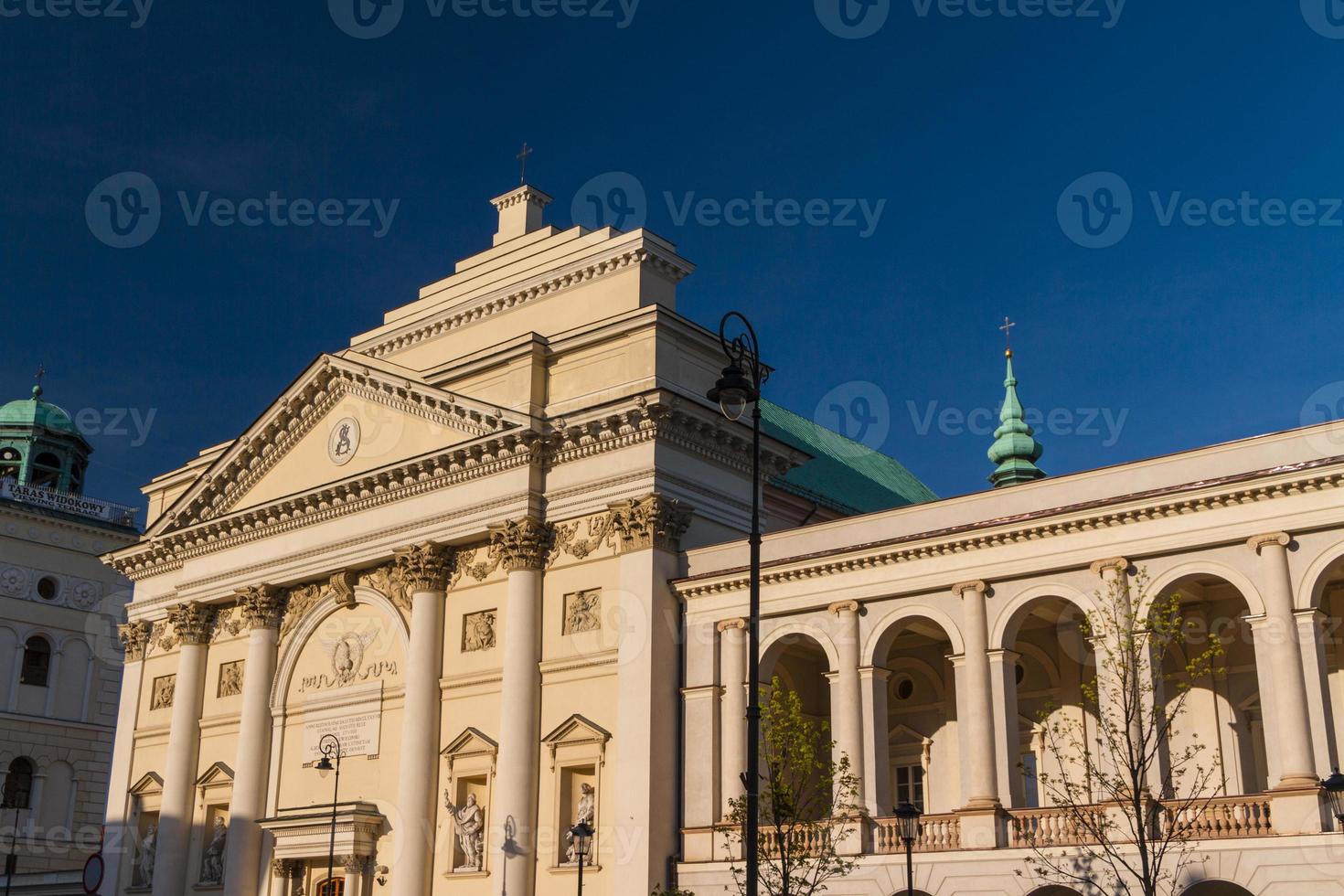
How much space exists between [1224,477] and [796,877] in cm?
998

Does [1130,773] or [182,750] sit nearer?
[1130,773]

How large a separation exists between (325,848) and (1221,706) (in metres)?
20.3

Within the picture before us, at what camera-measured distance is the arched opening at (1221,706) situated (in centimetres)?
2717

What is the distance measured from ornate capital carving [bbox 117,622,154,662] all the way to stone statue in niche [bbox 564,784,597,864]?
18486 mm

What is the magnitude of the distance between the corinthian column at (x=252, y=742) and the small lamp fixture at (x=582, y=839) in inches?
440

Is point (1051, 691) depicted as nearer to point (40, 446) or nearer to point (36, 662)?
point (36, 662)

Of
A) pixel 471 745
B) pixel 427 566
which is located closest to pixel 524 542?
pixel 427 566

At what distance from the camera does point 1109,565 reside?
25.5 meters

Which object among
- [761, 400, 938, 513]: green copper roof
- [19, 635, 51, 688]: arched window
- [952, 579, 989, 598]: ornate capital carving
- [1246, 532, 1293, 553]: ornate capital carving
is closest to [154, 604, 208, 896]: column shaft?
[19, 635, 51, 688]: arched window

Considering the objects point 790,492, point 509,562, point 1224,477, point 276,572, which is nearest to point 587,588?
point 509,562

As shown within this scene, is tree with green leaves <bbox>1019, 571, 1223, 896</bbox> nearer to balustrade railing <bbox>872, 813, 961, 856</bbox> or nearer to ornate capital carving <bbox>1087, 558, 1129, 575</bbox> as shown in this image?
ornate capital carving <bbox>1087, 558, 1129, 575</bbox>

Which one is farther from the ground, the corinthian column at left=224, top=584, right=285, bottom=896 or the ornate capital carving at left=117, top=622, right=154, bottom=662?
the ornate capital carving at left=117, top=622, right=154, bottom=662

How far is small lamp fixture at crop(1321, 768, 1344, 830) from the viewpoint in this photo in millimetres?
20516

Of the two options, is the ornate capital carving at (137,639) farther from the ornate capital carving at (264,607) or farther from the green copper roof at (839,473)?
the green copper roof at (839,473)
